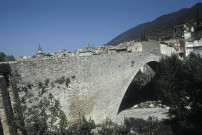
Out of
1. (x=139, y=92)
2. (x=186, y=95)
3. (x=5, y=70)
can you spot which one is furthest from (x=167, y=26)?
(x=5, y=70)

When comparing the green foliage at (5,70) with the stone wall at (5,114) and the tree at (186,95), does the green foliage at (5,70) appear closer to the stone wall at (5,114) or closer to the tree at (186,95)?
the stone wall at (5,114)

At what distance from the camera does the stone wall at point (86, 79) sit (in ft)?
30.9

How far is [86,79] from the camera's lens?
1170cm

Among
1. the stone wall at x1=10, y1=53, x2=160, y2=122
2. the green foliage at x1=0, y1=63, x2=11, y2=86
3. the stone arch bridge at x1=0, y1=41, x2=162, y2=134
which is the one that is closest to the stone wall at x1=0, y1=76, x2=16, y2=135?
the green foliage at x1=0, y1=63, x2=11, y2=86

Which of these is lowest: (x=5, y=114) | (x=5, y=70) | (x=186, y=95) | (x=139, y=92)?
(x=139, y=92)

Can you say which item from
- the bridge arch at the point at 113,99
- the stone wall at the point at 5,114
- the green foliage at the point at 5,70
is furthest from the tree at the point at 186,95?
the green foliage at the point at 5,70

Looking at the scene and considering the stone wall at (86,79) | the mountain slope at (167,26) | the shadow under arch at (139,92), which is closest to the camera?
the stone wall at (86,79)

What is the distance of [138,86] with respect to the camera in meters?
25.5

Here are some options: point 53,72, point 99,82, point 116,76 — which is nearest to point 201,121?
point 116,76

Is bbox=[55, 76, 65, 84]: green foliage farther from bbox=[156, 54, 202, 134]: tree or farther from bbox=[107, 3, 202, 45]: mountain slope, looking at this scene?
bbox=[107, 3, 202, 45]: mountain slope

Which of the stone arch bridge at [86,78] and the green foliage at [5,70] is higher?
the green foliage at [5,70]

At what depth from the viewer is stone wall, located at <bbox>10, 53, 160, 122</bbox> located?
941cm

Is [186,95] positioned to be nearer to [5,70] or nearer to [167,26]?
[5,70]

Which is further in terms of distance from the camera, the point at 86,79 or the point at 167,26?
the point at 167,26
